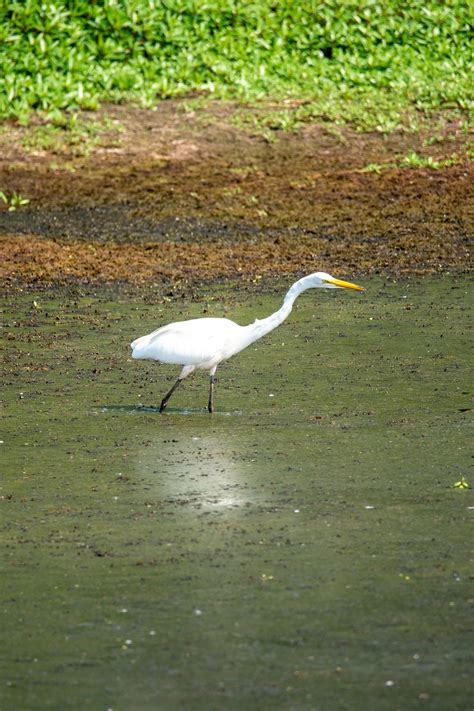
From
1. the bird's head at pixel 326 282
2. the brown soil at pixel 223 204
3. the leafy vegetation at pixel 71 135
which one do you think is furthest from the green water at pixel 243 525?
the leafy vegetation at pixel 71 135

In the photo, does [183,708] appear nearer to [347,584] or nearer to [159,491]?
[347,584]

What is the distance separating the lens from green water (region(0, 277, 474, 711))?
17.0 feet

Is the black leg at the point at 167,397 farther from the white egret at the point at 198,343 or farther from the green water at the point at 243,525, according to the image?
the green water at the point at 243,525

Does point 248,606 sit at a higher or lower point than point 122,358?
higher

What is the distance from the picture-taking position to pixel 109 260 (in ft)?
45.9

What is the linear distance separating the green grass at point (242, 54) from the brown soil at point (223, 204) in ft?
2.46

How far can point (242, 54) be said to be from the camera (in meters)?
19.1

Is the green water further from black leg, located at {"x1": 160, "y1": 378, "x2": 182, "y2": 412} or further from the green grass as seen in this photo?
the green grass

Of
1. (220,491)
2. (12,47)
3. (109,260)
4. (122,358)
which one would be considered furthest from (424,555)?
(12,47)

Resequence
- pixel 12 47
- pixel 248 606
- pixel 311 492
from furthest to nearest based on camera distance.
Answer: pixel 12 47 < pixel 311 492 < pixel 248 606

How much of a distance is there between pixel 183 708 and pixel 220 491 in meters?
2.60

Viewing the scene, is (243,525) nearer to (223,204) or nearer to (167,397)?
(167,397)

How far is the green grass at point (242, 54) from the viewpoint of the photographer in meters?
17.8

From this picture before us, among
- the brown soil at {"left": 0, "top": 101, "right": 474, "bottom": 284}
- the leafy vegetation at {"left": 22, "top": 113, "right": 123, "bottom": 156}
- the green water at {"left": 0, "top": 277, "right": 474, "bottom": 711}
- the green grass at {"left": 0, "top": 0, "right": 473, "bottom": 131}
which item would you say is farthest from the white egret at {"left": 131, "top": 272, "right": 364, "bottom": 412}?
the green grass at {"left": 0, "top": 0, "right": 473, "bottom": 131}
